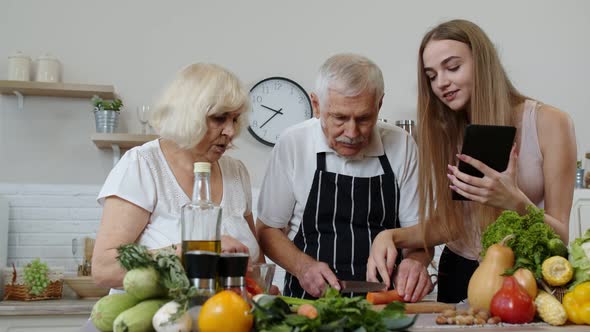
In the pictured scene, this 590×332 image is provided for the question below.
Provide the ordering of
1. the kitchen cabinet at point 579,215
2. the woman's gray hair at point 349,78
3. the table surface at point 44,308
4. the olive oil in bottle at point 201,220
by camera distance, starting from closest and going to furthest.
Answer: the olive oil in bottle at point 201,220 → the woman's gray hair at point 349,78 → the table surface at point 44,308 → the kitchen cabinet at point 579,215

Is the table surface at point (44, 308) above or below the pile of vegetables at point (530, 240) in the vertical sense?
below

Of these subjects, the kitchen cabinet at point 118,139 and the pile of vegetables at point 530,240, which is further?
the kitchen cabinet at point 118,139

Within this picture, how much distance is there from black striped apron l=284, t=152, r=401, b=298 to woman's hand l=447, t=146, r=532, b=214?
0.49 meters

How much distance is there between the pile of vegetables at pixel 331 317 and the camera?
1.12 m

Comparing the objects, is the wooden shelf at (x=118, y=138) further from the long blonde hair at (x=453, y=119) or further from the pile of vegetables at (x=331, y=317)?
the pile of vegetables at (x=331, y=317)

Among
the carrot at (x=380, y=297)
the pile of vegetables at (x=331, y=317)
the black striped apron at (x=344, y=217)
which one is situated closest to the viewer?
the pile of vegetables at (x=331, y=317)

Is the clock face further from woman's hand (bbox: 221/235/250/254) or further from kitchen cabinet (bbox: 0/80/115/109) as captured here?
woman's hand (bbox: 221/235/250/254)

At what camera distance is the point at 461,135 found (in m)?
2.19

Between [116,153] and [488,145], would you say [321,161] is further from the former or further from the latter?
[116,153]

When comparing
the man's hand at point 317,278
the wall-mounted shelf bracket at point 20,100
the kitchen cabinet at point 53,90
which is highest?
the kitchen cabinet at point 53,90

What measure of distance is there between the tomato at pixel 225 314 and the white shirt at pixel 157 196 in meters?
0.68

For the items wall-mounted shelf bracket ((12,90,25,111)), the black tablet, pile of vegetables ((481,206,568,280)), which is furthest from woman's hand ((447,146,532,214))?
wall-mounted shelf bracket ((12,90,25,111))

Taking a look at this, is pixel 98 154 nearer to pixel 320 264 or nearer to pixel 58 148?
pixel 58 148

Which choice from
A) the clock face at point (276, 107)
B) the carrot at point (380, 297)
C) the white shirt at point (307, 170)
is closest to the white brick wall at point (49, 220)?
the clock face at point (276, 107)
